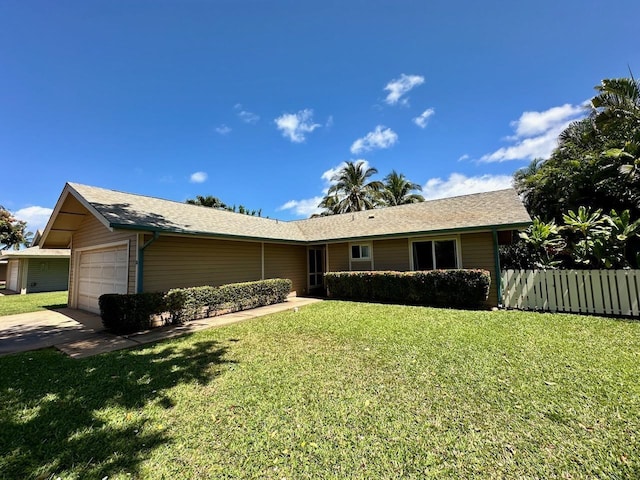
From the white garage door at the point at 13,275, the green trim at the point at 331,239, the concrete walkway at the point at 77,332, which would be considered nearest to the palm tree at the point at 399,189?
the green trim at the point at 331,239

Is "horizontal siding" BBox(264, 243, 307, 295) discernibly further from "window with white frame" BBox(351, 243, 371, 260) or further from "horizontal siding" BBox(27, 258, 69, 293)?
"horizontal siding" BBox(27, 258, 69, 293)

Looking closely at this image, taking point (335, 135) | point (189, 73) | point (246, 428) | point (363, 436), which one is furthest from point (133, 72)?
point (363, 436)

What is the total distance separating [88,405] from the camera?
11.8ft

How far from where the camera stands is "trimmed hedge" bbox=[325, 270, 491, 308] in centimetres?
964

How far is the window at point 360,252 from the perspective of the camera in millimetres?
13406

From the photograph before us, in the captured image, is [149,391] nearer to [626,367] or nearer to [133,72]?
[626,367]

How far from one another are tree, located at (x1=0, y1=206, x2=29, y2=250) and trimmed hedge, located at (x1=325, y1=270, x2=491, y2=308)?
4236cm

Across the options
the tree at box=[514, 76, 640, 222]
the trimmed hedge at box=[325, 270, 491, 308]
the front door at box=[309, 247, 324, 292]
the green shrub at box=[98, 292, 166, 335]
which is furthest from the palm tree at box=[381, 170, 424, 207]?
the green shrub at box=[98, 292, 166, 335]

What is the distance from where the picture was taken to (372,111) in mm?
13133

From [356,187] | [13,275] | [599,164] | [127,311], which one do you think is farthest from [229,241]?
[13,275]

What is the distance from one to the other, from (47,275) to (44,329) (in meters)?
19.0

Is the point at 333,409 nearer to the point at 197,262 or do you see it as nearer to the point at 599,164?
the point at 197,262

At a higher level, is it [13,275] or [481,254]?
[481,254]

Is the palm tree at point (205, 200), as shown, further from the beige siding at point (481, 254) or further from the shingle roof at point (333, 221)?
the beige siding at point (481, 254)
